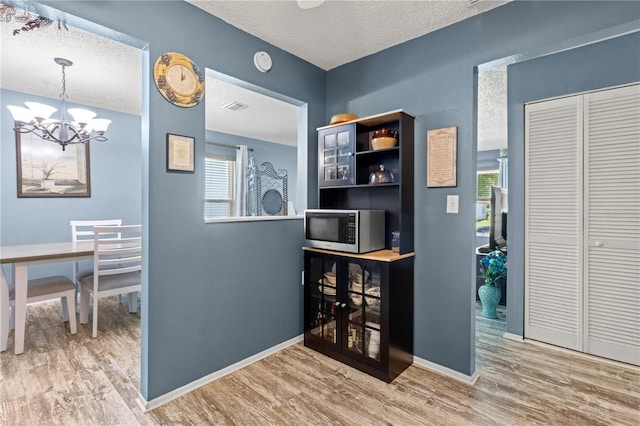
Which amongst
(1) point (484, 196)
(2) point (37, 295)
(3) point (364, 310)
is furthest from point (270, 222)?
(1) point (484, 196)

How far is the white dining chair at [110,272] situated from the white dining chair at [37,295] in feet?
0.54

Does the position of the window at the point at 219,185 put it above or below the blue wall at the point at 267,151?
below

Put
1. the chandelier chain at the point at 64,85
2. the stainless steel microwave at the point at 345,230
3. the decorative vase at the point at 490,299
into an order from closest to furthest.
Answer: the stainless steel microwave at the point at 345,230, the chandelier chain at the point at 64,85, the decorative vase at the point at 490,299

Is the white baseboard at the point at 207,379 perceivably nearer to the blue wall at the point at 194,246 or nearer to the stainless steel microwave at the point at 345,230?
the blue wall at the point at 194,246

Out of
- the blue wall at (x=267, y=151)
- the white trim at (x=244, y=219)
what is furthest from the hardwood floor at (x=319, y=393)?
the blue wall at (x=267, y=151)

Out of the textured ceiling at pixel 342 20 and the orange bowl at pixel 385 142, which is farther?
the orange bowl at pixel 385 142

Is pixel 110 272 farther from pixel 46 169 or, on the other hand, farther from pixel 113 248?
pixel 46 169

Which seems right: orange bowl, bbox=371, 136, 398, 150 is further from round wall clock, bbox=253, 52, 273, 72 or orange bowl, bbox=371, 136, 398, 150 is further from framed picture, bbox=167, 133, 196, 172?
framed picture, bbox=167, 133, 196, 172

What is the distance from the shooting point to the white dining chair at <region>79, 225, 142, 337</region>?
2.87 m

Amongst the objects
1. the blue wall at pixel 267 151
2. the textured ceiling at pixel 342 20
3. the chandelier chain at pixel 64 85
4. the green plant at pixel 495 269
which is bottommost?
the green plant at pixel 495 269

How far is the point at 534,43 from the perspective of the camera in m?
1.91

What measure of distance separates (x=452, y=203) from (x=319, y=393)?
159 centimetres

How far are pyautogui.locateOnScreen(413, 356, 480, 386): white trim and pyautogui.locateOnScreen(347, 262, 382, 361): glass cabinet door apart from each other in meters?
0.43

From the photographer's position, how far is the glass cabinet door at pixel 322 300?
2.51m
